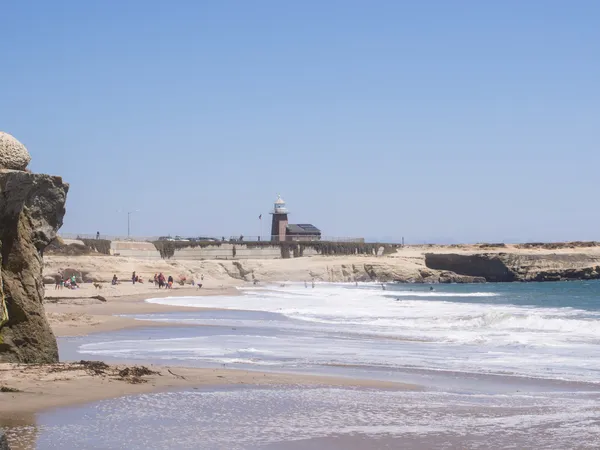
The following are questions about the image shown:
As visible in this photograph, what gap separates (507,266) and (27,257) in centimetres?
6423

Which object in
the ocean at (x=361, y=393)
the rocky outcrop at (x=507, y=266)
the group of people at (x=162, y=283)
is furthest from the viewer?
the rocky outcrop at (x=507, y=266)

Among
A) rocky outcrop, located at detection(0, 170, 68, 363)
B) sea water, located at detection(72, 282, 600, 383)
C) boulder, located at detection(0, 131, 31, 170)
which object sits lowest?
sea water, located at detection(72, 282, 600, 383)

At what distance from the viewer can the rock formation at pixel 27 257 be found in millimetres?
10734

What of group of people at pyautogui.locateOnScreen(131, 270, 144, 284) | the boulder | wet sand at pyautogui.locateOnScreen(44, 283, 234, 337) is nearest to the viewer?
the boulder

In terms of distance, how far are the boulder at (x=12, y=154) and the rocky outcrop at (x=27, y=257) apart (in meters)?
0.25

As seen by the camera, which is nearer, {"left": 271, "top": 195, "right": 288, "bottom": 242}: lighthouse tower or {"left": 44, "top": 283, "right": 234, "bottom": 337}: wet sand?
{"left": 44, "top": 283, "right": 234, "bottom": 337}: wet sand

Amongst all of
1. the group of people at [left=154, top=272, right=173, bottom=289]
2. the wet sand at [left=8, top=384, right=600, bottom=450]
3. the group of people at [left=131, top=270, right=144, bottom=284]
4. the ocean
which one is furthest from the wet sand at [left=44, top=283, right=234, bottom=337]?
the wet sand at [left=8, top=384, right=600, bottom=450]

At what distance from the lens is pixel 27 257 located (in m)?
11.1

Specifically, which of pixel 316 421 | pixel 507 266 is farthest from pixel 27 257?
pixel 507 266

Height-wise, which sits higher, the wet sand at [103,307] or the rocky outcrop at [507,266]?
the rocky outcrop at [507,266]

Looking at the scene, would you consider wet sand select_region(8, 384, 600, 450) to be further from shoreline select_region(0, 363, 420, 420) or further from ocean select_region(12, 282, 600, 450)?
shoreline select_region(0, 363, 420, 420)

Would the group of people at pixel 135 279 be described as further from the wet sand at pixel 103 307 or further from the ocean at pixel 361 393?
the ocean at pixel 361 393

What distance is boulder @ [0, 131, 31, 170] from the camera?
10.6 metres

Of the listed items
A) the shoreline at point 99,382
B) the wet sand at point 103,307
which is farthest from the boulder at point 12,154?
the wet sand at point 103,307
